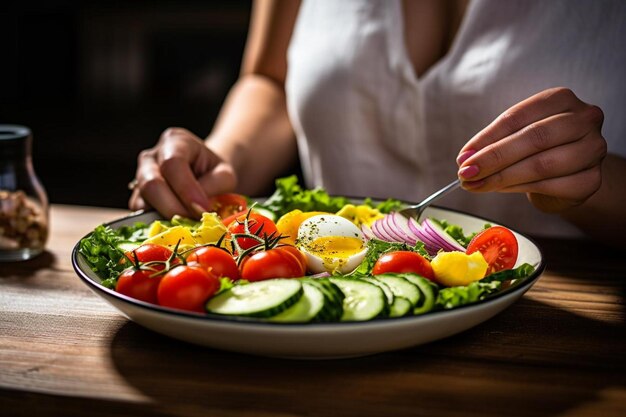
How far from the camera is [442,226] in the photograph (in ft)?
4.91

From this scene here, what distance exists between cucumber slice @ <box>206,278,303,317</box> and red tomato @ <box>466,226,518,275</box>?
1.43 feet

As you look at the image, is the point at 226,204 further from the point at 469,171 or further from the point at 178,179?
the point at 469,171

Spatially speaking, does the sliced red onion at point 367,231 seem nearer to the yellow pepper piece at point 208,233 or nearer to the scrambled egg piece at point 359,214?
the scrambled egg piece at point 359,214

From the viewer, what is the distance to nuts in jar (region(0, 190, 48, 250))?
1496 millimetres

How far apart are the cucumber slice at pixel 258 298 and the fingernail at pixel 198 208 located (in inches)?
21.3

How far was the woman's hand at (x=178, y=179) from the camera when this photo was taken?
1.55m

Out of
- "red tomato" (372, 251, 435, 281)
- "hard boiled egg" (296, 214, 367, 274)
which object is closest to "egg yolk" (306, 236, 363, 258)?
"hard boiled egg" (296, 214, 367, 274)

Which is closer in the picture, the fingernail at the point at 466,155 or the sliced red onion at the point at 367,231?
the fingernail at the point at 466,155

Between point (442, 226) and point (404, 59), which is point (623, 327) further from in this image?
point (404, 59)

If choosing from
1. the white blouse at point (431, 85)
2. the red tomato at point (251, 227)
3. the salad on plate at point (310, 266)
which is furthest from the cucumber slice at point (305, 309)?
the white blouse at point (431, 85)

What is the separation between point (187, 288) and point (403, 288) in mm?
305

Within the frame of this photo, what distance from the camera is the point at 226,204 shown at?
1629 millimetres

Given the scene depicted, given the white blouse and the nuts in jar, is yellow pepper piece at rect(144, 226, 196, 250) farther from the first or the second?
the white blouse

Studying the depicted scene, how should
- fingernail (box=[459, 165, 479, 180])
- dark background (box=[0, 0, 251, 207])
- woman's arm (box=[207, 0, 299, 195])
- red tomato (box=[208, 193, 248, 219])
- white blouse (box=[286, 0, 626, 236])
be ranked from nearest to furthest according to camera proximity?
fingernail (box=[459, 165, 479, 180]) → red tomato (box=[208, 193, 248, 219]) → white blouse (box=[286, 0, 626, 236]) → woman's arm (box=[207, 0, 299, 195]) → dark background (box=[0, 0, 251, 207])
